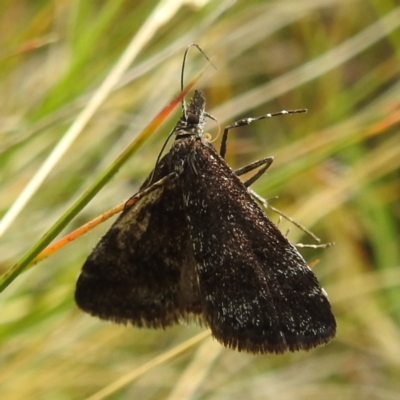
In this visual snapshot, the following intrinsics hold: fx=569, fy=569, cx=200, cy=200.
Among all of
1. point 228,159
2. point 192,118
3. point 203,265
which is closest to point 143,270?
point 203,265

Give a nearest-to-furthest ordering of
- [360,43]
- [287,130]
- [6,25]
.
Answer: [360,43] → [6,25] → [287,130]

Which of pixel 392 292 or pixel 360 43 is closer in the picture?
pixel 360 43

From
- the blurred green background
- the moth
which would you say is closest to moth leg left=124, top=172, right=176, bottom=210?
the moth

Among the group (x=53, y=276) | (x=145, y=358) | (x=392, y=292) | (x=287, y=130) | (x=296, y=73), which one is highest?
(x=287, y=130)

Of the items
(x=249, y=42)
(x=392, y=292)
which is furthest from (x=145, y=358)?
(x=249, y=42)

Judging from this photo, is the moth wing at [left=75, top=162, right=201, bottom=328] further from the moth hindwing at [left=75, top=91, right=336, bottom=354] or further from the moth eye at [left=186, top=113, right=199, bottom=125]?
the moth eye at [left=186, top=113, right=199, bottom=125]

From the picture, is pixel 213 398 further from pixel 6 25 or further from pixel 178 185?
pixel 6 25

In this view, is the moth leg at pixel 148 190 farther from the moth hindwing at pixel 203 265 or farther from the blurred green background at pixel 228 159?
the blurred green background at pixel 228 159

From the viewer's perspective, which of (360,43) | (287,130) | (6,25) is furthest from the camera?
(287,130)

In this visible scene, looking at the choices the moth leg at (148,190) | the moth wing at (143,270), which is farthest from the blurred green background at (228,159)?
the moth leg at (148,190)
